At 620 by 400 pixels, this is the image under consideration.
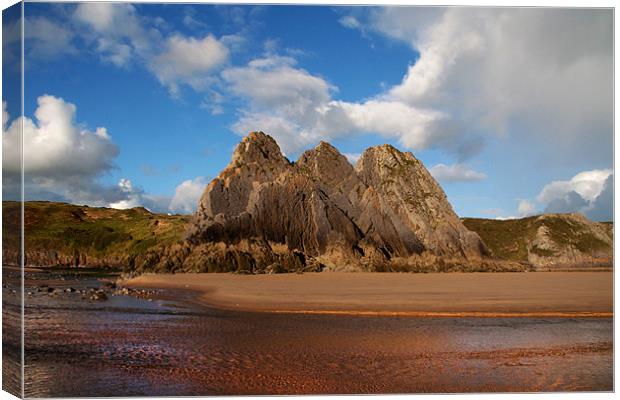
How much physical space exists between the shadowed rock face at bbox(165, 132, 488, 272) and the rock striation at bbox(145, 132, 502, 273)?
85 millimetres

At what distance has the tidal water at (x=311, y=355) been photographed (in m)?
9.09

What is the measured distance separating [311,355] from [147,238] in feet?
200

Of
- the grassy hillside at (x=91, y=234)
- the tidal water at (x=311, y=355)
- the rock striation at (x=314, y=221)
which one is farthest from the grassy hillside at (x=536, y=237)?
the tidal water at (x=311, y=355)

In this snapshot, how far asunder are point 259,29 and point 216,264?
26.5 m

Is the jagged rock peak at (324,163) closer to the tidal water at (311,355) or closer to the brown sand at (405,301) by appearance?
the brown sand at (405,301)

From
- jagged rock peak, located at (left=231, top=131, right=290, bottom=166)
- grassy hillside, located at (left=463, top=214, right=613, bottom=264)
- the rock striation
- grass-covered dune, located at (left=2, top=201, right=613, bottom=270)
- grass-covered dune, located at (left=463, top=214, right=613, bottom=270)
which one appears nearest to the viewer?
the rock striation

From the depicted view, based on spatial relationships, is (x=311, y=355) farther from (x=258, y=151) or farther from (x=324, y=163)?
(x=324, y=163)

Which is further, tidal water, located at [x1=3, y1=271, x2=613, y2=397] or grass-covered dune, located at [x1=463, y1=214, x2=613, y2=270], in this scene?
grass-covered dune, located at [x1=463, y1=214, x2=613, y2=270]

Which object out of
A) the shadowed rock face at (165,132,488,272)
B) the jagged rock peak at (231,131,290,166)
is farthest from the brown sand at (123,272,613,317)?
the jagged rock peak at (231,131,290,166)

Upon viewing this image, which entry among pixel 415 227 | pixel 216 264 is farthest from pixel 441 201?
pixel 216 264

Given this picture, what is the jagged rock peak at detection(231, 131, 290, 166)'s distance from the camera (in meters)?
48.3

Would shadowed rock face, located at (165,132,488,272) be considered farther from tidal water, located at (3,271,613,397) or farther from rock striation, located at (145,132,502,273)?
tidal water, located at (3,271,613,397)

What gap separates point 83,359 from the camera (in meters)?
10.2

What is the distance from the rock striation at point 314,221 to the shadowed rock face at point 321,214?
0.08m
